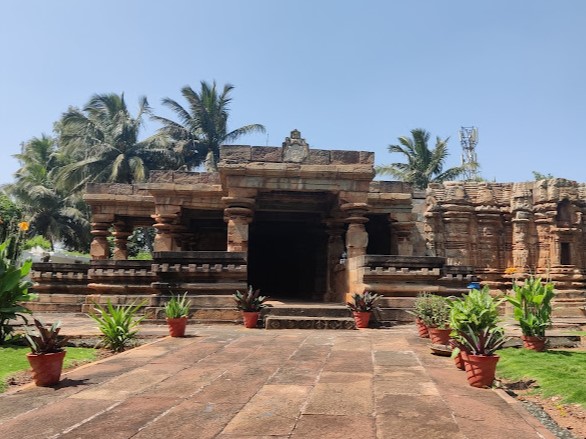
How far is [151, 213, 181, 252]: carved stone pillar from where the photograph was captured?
1494 cm

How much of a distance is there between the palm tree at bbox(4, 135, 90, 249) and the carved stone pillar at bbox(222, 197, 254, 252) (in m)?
21.8

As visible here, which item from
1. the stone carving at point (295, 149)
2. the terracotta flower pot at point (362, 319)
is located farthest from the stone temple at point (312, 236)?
the terracotta flower pot at point (362, 319)

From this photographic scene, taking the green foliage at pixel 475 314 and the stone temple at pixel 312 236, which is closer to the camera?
the green foliage at pixel 475 314

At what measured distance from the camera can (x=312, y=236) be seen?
1773cm

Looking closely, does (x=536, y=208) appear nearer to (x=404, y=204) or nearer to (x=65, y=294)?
(x=404, y=204)

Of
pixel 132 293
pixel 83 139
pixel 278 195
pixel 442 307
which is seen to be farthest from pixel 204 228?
pixel 83 139

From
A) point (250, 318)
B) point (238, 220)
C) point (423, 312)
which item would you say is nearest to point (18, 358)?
point (250, 318)

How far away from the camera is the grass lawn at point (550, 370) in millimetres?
4743

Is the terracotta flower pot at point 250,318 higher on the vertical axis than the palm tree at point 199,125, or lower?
lower

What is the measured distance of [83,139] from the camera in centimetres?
3120

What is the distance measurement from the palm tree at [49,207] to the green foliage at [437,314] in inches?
1068

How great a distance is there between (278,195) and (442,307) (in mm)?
7357

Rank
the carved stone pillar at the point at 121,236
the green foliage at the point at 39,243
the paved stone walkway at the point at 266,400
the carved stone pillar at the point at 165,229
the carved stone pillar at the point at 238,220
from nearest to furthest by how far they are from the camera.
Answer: the paved stone walkway at the point at 266,400, the carved stone pillar at the point at 238,220, the carved stone pillar at the point at 165,229, the carved stone pillar at the point at 121,236, the green foliage at the point at 39,243

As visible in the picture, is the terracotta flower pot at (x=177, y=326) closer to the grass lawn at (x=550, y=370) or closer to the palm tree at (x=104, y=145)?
the grass lawn at (x=550, y=370)
